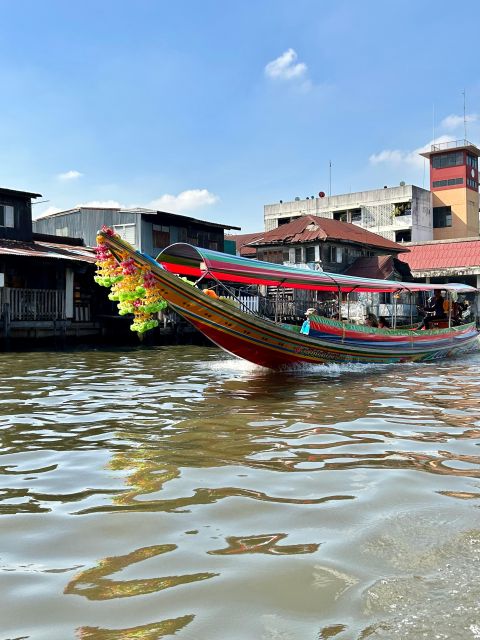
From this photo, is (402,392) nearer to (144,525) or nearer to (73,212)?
(144,525)

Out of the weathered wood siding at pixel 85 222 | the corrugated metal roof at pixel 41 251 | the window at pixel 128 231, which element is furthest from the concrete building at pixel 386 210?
the corrugated metal roof at pixel 41 251

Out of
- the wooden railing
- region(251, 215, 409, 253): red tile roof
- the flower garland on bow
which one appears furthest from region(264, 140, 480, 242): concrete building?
the flower garland on bow

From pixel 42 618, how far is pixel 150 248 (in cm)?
2577

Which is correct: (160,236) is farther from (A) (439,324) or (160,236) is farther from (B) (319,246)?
(A) (439,324)

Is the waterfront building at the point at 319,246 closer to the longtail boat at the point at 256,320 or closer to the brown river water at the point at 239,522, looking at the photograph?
the longtail boat at the point at 256,320

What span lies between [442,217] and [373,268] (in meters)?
18.0

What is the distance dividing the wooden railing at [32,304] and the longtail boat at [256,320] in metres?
9.04

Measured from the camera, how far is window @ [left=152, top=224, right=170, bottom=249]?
27.8m

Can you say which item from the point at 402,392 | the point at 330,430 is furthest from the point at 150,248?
the point at 330,430

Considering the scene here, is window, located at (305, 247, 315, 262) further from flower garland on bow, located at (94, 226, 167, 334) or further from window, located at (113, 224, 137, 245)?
flower garland on bow, located at (94, 226, 167, 334)

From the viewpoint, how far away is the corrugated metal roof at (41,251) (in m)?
19.4

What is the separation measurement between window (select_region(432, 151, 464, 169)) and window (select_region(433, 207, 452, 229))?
12.1 ft

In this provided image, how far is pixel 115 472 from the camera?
4.69 meters

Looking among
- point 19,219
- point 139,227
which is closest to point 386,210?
point 139,227
